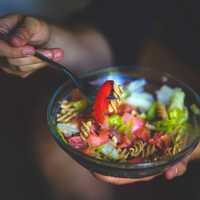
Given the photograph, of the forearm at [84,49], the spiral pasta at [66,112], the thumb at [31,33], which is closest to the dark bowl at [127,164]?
the spiral pasta at [66,112]

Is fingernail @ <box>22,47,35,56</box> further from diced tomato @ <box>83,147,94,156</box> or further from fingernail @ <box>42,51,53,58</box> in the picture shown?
diced tomato @ <box>83,147,94,156</box>

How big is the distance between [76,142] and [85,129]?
0.09 feet

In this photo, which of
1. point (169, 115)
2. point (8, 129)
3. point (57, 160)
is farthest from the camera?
point (8, 129)

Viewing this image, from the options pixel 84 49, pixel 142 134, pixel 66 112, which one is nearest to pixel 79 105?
pixel 66 112

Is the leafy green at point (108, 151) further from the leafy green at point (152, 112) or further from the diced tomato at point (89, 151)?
the leafy green at point (152, 112)

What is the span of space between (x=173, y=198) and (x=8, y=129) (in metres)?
0.51


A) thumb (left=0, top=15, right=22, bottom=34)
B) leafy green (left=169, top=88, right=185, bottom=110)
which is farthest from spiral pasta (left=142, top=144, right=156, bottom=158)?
thumb (left=0, top=15, right=22, bottom=34)

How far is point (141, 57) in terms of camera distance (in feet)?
4.31

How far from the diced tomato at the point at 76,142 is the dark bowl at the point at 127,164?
2 centimetres

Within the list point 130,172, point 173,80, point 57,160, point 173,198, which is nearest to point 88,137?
point 130,172

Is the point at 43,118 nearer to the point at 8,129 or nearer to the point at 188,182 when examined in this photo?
the point at 8,129

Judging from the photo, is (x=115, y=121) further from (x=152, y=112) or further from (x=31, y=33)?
(x=31, y=33)

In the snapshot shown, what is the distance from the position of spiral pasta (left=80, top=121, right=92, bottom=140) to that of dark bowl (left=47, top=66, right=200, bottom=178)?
0.14 ft

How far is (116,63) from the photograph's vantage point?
136 centimetres
